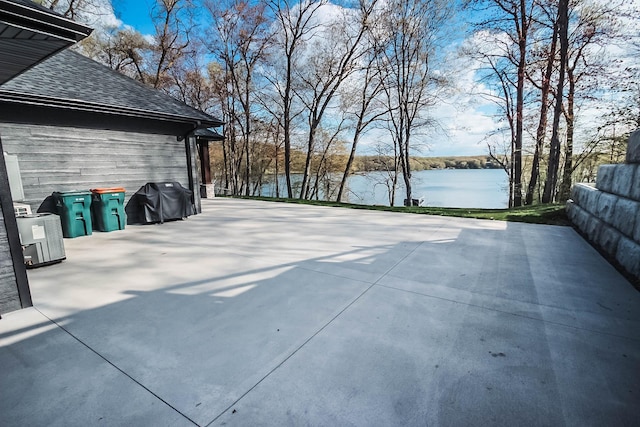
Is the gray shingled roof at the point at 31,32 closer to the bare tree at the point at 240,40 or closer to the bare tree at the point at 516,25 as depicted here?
the bare tree at the point at 516,25

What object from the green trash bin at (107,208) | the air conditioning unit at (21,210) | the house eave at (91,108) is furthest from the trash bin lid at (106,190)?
the air conditioning unit at (21,210)

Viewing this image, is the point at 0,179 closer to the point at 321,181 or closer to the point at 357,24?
the point at 357,24

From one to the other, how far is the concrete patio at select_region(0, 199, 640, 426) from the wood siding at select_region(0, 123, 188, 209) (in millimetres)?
2578

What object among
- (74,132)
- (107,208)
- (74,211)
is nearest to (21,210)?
(74,211)

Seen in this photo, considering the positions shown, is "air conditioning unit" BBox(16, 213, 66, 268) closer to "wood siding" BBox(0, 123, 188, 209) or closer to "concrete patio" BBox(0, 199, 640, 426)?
"concrete patio" BBox(0, 199, 640, 426)

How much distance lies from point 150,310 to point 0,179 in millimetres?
1692

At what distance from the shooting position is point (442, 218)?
6.69 m

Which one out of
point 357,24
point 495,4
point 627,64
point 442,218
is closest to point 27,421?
point 442,218

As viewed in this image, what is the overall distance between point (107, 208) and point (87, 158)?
1.17 metres

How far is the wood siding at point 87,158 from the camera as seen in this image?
5.08m

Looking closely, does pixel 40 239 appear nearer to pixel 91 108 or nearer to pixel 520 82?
pixel 91 108

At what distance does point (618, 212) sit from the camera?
3.54 meters

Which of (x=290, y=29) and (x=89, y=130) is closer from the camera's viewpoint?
(x=89, y=130)

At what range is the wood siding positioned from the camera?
5078mm
